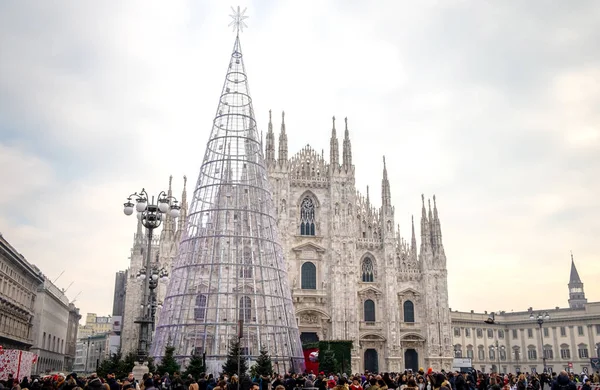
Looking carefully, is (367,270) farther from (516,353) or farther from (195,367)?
(516,353)

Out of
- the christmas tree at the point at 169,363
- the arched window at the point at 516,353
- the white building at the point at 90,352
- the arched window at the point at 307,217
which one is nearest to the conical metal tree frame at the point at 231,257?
the christmas tree at the point at 169,363

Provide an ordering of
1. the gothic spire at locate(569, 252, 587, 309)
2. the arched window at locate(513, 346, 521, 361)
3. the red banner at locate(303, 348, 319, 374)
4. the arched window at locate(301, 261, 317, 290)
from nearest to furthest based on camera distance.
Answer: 1. the red banner at locate(303, 348, 319, 374)
2. the arched window at locate(301, 261, 317, 290)
3. the arched window at locate(513, 346, 521, 361)
4. the gothic spire at locate(569, 252, 587, 309)

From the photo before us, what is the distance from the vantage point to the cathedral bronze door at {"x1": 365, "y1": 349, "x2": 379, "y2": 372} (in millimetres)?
49344

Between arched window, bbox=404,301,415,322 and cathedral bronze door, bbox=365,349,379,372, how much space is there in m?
4.29

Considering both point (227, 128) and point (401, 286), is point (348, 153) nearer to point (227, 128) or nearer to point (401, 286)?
point (401, 286)

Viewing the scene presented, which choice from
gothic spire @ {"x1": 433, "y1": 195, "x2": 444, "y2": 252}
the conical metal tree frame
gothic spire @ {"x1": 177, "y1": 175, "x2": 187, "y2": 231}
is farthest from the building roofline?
gothic spire @ {"x1": 433, "y1": 195, "x2": 444, "y2": 252}

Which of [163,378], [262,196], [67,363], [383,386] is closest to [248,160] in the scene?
[262,196]

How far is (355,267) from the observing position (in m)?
49.6

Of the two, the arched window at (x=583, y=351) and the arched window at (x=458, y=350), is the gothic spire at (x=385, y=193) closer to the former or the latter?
the arched window at (x=458, y=350)

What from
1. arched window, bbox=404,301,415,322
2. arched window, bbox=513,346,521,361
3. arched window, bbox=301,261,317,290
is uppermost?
arched window, bbox=301,261,317,290

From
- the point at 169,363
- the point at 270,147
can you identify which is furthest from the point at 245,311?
the point at 270,147

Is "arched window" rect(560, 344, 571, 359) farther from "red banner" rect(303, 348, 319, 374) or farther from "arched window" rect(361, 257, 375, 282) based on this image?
"red banner" rect(303, 348, 319, 374)

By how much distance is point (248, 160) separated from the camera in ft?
97.9

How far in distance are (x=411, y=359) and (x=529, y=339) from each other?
35.7m
